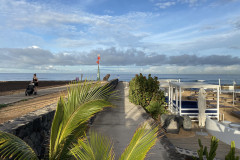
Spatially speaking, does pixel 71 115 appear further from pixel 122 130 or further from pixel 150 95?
pixel 150 95

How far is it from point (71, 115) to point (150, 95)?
8513mm

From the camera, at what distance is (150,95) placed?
412 inches

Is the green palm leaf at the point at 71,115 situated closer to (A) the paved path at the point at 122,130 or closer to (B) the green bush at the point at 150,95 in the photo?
(A) the paved path at the point at 122,130

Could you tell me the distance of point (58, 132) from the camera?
2289 mm

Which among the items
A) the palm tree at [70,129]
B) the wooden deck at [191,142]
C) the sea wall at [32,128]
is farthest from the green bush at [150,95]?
the palm tree at [70,129]

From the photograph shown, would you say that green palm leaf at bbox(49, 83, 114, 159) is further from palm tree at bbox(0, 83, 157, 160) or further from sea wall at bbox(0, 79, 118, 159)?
sea wall at bbox(0, 79, 118, 159)

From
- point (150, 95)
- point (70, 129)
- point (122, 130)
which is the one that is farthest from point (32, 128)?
point (150, 95)

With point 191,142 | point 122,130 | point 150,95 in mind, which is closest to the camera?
point 122,130

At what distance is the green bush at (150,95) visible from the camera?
9.76m

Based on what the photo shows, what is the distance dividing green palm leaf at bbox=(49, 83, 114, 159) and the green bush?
757 cm

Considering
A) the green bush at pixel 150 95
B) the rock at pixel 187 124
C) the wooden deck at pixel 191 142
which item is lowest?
the wooden deck at pixel 191 142

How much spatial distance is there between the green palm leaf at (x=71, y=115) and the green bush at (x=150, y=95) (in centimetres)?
757

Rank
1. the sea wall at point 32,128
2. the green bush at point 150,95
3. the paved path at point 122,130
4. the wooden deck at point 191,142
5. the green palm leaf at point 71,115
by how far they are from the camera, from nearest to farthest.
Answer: the green palm leaf at point 71,115, the sea wall at point 32,128, the paved path at point 122,130, the wooden deck at point 191,142, the green bush at point 150,95

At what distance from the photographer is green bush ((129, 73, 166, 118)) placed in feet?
32.0
